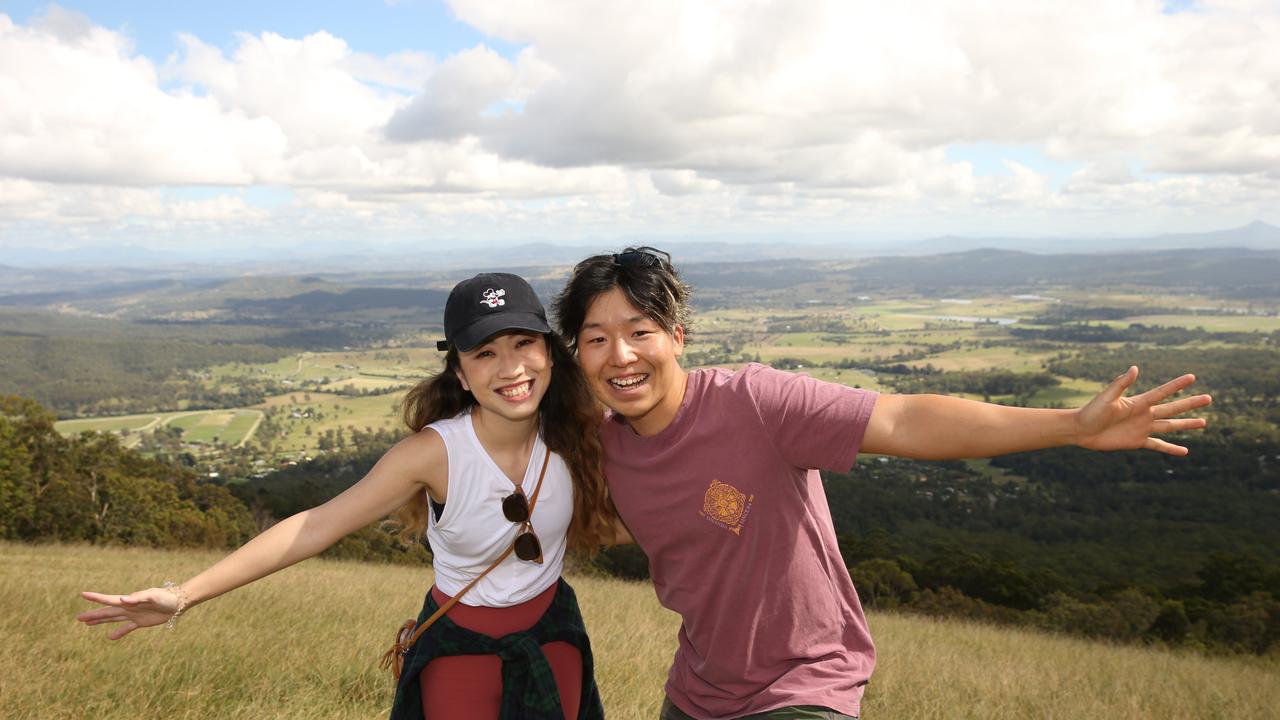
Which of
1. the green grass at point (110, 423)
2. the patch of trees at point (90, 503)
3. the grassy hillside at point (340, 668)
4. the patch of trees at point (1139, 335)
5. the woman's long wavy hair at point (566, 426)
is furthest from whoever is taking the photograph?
the patch of trees at point (1139, 335)

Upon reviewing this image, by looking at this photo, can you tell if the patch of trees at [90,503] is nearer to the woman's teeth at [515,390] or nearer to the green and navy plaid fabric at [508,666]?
the green and navy plaid fabric at [508,666]

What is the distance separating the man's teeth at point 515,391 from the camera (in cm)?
242

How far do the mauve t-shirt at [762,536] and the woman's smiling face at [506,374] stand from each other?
425 millimetres

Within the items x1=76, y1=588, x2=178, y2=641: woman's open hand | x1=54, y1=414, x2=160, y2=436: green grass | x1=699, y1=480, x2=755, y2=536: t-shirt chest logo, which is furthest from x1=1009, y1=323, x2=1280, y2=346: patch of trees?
x1=76, y1=588, x2=178, y2=641: woman's open hand

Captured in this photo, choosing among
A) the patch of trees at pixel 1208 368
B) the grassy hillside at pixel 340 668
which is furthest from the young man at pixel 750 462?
the patch of trees at pixel 1208 368

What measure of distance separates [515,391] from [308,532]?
732 mm

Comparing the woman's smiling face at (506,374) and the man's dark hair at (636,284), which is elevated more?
the man's dark hair at (636,284)

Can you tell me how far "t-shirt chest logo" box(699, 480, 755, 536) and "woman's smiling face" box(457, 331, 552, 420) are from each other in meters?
0.62

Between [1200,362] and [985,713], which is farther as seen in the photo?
[1200,362]

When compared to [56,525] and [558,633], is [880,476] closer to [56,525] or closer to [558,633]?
[56,525]

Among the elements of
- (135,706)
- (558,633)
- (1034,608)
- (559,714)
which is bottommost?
(1034,608)

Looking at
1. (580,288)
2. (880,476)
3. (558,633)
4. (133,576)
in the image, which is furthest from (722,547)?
(880,476)

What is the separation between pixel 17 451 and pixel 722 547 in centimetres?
2416

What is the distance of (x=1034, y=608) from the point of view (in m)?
20.1
